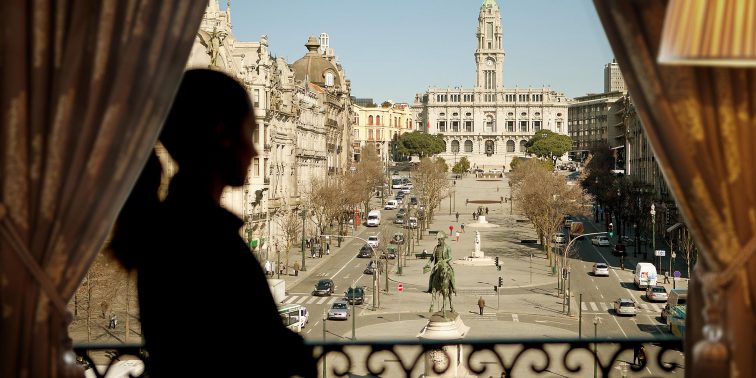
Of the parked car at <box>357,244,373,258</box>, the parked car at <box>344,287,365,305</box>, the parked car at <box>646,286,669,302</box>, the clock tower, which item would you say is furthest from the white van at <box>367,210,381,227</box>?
the clock tower

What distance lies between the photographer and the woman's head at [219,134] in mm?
4727

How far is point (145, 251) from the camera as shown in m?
4.75

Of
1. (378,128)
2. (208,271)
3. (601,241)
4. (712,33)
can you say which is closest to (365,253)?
(601,241)

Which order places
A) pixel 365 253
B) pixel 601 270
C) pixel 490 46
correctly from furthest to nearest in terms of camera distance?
Answer: pixel 490 46, pixel 365 253, pixel 601 270

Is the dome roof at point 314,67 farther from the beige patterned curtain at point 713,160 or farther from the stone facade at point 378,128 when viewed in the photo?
the beige patterned curtain at point 713,160

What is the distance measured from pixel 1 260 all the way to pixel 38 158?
59cm

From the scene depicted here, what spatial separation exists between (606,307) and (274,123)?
90.9ft

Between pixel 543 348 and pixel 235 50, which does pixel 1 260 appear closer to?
pixel 543 348

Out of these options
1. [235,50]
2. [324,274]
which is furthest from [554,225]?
[235,50]

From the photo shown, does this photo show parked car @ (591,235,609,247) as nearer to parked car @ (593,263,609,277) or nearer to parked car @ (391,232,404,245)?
parked car @ (391,232,404,245)

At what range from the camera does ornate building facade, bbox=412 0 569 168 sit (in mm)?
191375

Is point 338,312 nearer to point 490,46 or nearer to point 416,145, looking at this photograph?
point 416,145

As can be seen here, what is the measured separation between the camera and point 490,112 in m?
194

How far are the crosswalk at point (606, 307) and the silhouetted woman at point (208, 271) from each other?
132 feet
